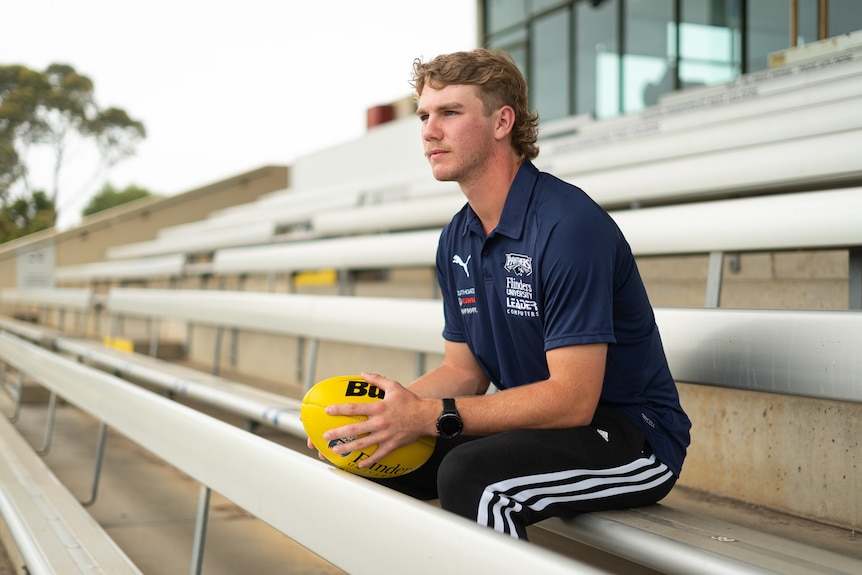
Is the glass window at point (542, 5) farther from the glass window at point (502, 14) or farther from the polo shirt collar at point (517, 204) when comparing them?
the polo shirt collar at point (517, 204)

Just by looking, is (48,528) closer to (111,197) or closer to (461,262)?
(461,262)

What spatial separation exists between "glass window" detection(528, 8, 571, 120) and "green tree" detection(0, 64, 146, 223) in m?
14.5

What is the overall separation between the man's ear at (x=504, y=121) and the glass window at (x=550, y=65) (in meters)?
4.97

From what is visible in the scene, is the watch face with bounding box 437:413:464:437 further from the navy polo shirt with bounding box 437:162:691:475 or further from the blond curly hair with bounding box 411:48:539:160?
the blond curly hair with bounding box 411:48:539:160

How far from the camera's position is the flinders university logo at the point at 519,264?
1.02 metres

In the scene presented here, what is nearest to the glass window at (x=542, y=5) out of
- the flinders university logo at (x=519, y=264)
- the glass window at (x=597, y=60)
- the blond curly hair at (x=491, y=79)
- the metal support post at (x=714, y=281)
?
the glass window at (x=597, y=60)

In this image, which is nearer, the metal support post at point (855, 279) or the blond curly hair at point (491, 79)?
the blond curly hair at point (491, 79)

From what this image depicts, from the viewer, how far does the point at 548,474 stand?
91 centimetres

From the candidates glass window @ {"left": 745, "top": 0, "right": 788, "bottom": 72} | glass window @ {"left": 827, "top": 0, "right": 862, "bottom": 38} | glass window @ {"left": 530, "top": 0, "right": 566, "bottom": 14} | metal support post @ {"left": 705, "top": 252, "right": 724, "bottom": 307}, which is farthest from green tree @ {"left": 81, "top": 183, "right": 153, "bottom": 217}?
metal support post @ {"left": 705, "top": 252, "right": 724, "bottom": 307}

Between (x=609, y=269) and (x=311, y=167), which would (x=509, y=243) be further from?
(x=311, y=167)

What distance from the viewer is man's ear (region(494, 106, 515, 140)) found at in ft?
3.63

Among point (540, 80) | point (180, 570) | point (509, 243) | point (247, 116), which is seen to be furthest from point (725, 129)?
point (247, 116)

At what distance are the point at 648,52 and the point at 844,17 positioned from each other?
167 cm

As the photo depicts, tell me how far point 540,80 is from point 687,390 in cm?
498
